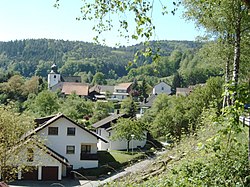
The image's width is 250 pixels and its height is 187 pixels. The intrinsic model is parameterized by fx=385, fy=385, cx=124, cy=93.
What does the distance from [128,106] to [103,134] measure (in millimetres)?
16770

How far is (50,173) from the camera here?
30.5m

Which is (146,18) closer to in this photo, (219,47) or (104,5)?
(104,5)

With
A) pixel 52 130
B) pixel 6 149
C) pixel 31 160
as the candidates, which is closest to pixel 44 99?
pixel 52 130

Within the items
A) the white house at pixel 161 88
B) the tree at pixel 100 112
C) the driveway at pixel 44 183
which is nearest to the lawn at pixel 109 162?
the driveway at pixel 44 183

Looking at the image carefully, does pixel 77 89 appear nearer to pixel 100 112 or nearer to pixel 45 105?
pixel 100 112

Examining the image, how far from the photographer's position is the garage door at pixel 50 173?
30.3m

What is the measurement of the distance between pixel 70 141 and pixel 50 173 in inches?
171

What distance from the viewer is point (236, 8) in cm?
1625

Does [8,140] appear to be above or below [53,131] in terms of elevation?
above

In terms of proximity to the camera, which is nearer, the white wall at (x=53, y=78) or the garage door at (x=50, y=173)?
the garage door at (x=50, y=173)

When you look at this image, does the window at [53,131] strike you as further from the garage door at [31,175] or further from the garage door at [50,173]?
the garage door at [31,175]

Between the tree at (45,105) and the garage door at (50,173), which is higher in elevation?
the tree at (45,105)

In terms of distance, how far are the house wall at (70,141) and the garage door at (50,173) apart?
11.3 feet

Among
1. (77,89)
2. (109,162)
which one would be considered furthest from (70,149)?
(77,89)
